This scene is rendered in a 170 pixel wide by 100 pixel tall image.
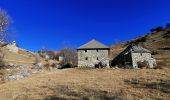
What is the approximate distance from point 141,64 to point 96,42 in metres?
13.9

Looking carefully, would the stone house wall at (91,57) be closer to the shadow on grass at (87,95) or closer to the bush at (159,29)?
the shadow on grass at (87,95)

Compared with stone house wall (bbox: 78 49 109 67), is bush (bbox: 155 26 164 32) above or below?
above

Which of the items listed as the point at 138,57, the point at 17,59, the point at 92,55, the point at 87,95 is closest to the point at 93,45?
the point at 92,55

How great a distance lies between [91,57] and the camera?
6322 centimetres

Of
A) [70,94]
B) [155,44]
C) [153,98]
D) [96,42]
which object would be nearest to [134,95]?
[153,98]

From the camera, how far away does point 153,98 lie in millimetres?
22016

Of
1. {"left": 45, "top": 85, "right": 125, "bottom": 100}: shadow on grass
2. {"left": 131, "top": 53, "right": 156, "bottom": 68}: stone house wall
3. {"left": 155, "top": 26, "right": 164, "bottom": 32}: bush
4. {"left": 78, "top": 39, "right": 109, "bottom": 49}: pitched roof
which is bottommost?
{"left": 45, "top": 85, "right": 125, "bottom": 100}: shadow on grass

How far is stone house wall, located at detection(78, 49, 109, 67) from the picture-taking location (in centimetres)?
6278

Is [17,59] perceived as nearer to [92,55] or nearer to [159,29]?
[92,55]

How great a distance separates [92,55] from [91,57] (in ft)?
2.00

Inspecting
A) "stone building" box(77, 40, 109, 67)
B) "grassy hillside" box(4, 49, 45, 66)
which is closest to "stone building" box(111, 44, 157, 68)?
"stone building" box(77, 40, 109, 67)

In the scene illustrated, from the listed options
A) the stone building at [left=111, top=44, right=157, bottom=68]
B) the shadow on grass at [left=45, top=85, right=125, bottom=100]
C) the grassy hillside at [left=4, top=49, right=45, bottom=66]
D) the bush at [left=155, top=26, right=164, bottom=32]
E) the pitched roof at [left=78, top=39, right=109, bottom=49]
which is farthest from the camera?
the bush at [left=155, top=26, right=164, bottom=32]

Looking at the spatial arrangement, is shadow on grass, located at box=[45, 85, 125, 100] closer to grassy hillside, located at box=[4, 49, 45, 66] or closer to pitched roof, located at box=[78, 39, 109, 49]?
pitched roof, located at box=[78, 39, 109, 49]

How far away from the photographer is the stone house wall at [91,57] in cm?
6278
